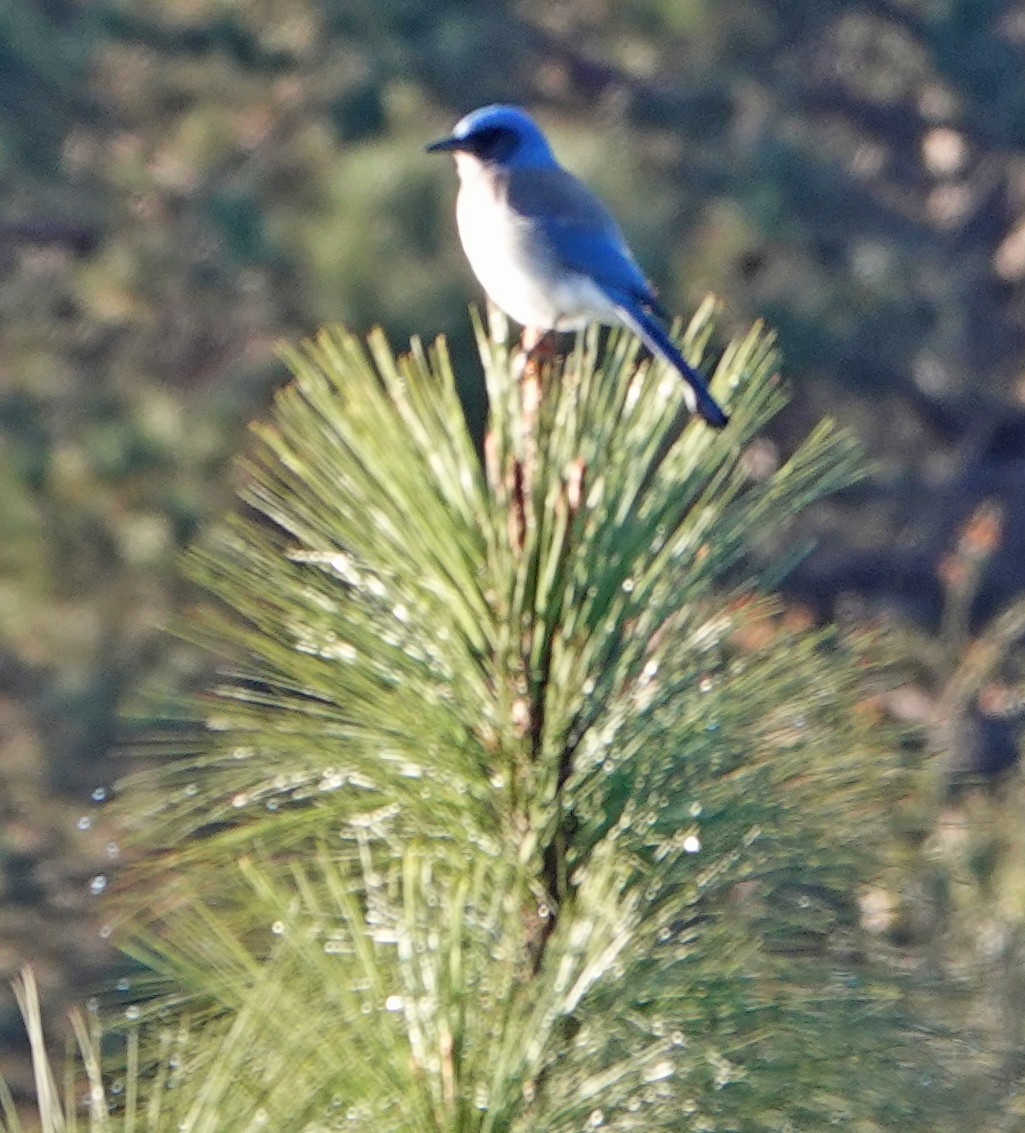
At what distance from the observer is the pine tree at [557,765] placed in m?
1.28

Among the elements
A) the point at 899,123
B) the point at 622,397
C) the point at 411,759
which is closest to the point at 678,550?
the point at 622,397

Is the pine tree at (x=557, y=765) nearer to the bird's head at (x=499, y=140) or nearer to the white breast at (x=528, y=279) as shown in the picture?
the white breast at (x=528, y=279)

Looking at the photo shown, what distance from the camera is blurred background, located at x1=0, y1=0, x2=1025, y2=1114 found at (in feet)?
17.3

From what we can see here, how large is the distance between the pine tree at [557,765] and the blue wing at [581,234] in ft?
3.30

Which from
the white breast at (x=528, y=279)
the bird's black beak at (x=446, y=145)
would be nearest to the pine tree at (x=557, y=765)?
the white breast at (x=528, y=279)

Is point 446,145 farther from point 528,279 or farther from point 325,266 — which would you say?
point 325,266

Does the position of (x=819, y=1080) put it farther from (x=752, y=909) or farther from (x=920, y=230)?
(x=920, y=230)

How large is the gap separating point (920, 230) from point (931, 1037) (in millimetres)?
5723

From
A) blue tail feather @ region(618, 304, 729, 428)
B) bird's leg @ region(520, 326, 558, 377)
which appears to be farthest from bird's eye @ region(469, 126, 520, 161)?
blue tail feather @ region(618, 304, 729, 428)

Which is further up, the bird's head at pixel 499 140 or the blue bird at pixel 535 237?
the bird's head at pixel 499 140

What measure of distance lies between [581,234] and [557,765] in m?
1.71

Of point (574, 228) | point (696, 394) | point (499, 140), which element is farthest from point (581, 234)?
point (696, 394)

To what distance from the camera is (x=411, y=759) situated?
1363mm

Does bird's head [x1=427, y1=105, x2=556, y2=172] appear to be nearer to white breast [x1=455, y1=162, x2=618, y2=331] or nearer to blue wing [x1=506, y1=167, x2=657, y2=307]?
blue wing [x1=506, y1=167, x2=657, y2=307]
